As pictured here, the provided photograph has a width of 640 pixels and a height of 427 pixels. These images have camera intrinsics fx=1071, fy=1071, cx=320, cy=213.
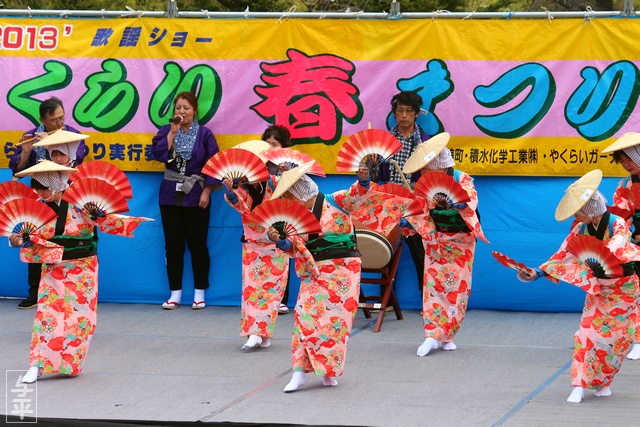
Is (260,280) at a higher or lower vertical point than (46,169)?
lower

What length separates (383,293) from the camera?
881 cm

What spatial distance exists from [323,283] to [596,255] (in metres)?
1.62

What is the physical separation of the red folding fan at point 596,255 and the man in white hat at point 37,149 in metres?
4.28

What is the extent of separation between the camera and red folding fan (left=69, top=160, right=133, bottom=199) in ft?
23.1

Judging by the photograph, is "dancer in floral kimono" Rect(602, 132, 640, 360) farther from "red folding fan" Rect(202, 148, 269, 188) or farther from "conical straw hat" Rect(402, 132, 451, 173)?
"red folding fan" Rect(202, 148, 269, 188)

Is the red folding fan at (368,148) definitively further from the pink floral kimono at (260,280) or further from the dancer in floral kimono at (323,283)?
the pink floral kimono at (260,280)

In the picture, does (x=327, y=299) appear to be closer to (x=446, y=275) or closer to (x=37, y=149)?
(x=446, y=275)

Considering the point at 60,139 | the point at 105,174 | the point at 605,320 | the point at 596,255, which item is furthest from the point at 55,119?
the point at 605,320

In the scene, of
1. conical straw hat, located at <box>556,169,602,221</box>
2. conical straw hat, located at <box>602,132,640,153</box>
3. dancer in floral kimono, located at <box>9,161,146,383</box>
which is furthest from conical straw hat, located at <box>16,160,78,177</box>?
conical straw hat, located at <box>602,132,640,153</box>

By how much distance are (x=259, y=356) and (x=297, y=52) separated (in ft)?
9.00

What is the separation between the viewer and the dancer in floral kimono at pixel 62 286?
678 cm

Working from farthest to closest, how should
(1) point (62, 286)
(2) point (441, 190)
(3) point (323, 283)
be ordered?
(2) point (441, 190)
(1) point (62, 286)
(3) point (323, 283)

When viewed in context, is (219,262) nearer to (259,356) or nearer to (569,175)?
(259,356)

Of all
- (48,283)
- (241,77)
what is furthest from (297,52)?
(48,283)
